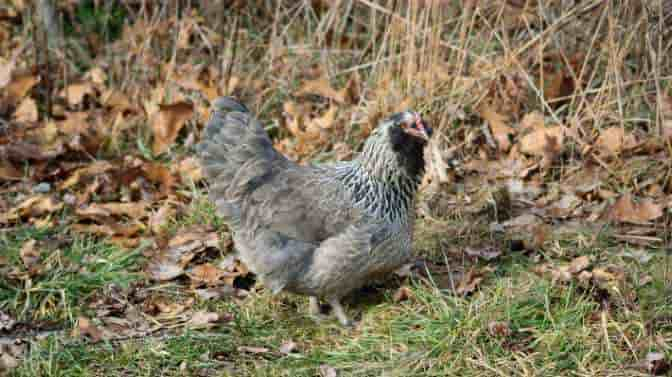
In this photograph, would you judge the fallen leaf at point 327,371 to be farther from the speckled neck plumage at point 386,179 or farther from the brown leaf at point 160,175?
the brown leaf at point 160,175

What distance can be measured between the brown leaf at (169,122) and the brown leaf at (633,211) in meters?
3.16

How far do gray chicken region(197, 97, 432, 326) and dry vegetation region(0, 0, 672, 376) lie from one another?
0.28m

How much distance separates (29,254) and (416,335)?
2381mm

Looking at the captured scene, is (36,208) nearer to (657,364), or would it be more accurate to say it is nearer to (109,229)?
(109,229)

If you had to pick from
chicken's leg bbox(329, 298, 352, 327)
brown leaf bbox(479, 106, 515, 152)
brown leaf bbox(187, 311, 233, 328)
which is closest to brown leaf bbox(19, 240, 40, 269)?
brown leaf bbox(187, 311, 233, 328)

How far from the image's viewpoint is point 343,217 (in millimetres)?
4344

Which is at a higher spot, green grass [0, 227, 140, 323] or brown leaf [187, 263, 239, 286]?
brown leaf [187, 263, 239, 286]

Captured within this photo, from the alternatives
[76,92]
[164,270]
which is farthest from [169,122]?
[164,270]

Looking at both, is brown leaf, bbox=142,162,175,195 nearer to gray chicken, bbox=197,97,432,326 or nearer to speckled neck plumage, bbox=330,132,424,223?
gray chicken, bbox=197,97,432,326

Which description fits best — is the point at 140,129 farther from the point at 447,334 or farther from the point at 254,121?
the point at 447,334

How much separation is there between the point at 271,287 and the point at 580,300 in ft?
5.19

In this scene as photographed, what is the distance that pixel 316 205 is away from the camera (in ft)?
14.4

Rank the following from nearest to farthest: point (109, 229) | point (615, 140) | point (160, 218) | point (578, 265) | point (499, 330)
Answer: point (499, 330), point (578, 265), point (109, 229), point (160, 218), point (615, 140)

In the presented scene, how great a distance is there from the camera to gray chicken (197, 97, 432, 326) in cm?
430
